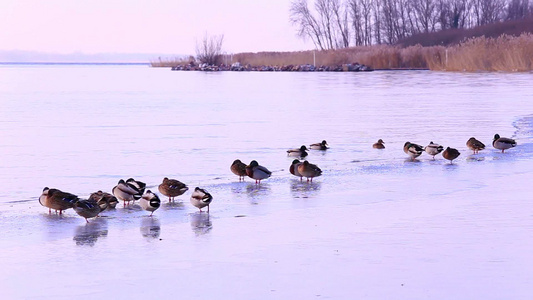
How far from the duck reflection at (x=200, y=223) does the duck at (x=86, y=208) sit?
0.95 metres

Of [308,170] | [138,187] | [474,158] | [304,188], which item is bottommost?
[474,158]

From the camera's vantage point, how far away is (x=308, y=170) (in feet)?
34.8

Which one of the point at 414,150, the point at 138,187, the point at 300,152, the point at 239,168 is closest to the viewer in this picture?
the point at 138,187

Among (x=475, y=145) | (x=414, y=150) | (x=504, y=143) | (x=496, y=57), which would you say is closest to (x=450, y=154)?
(x=414, y=150)

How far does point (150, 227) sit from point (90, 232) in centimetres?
56

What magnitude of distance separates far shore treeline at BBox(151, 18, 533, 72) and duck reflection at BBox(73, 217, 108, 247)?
1633 inches

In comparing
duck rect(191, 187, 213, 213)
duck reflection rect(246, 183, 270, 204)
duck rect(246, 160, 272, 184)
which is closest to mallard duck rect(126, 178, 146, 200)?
duck rect(191, 187, 213, 213)

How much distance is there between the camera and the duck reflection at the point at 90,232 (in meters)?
7.03

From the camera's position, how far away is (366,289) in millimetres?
5250

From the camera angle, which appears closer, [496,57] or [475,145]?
[475,145]

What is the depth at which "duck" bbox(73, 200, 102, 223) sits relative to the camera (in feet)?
26.0

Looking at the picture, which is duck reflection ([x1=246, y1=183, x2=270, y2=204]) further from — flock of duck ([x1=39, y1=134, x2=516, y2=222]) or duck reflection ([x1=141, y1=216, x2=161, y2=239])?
duck reflection ([x1=141, y1=216, x2=161, y2=239])

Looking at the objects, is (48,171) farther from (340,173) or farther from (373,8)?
(373,8)

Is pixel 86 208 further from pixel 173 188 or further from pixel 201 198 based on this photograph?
pixel 173 188
